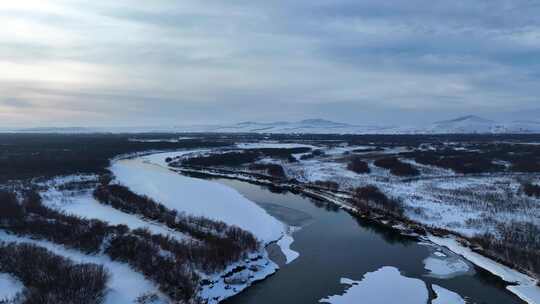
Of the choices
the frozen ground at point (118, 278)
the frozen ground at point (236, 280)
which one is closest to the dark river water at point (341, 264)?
the frozen ground at point (236, 280)

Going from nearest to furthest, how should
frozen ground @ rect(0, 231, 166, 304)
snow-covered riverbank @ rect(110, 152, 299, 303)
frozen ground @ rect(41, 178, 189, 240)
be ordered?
frozen ground @ rect(0, 231, 166, 304) → snow-covered riverbank @ rect(110, 152, 299, 303) → frozen ground @ rect(41, 178, 189, 240)

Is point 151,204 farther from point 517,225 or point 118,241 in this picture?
point 517,225

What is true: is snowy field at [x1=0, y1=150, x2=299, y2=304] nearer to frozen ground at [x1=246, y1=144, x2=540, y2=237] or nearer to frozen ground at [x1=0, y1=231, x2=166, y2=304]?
frozen ground at [x1=0, y1=231, x2=166, y2=304]

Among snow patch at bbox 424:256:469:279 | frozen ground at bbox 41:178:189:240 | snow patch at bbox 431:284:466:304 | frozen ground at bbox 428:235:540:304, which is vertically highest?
frozen ground at bbox 41:178:189:240

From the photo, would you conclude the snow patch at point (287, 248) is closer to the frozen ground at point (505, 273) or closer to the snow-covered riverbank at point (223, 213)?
the snow-covered riverbank at point (223, 213)

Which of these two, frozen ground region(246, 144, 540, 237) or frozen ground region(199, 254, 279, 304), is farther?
frozen ground region(246, 144, 540, 237)

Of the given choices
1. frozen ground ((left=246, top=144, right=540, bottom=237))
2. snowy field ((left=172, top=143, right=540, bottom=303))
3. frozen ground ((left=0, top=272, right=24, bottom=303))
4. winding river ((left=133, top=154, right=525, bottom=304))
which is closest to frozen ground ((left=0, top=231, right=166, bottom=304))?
frozen ground ((left=0, top=272, right=24, bottom=303))

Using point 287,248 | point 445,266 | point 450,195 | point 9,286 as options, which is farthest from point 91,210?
point 450,195
